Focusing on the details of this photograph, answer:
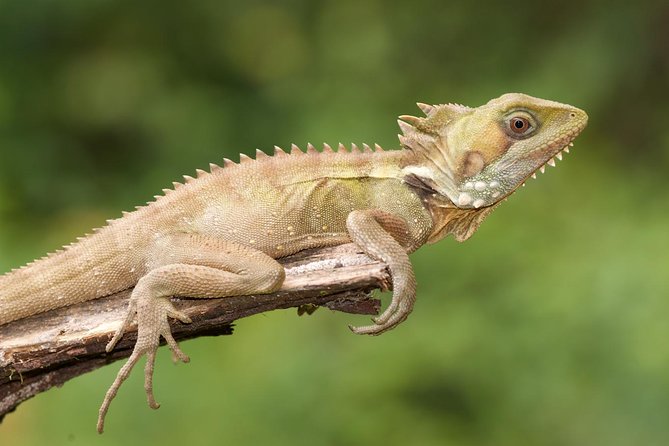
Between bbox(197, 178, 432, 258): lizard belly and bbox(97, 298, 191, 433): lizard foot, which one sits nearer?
bbox(97, 298, 191, 433): lizard foot

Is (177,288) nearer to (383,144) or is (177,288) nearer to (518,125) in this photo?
(518,125)

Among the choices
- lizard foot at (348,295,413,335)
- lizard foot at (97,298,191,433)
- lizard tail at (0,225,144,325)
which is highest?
lizard tail at (0,225,144,325)

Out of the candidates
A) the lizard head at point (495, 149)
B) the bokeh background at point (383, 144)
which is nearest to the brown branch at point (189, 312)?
the lizard head at point (495, 149)

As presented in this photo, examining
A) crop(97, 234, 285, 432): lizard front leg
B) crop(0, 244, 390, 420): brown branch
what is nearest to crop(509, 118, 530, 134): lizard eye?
crop(0, 244, 390, 420): brown branch

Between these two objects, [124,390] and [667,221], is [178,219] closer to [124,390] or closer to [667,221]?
[124,390]

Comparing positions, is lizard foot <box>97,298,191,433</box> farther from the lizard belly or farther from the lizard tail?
the lizard belly

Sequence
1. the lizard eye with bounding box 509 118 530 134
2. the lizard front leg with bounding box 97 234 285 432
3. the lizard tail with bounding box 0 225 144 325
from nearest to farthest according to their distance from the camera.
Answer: the lizard front leg with bounding box 97 234 285 432
the lizard tail with bounding box 0 225 144 325
the lizard eye with bounding box 509 118 530 134

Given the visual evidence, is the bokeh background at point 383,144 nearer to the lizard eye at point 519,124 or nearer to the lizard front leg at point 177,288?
the lizard eye at point 519,124

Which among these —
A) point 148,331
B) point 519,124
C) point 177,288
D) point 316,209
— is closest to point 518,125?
point 519,124
